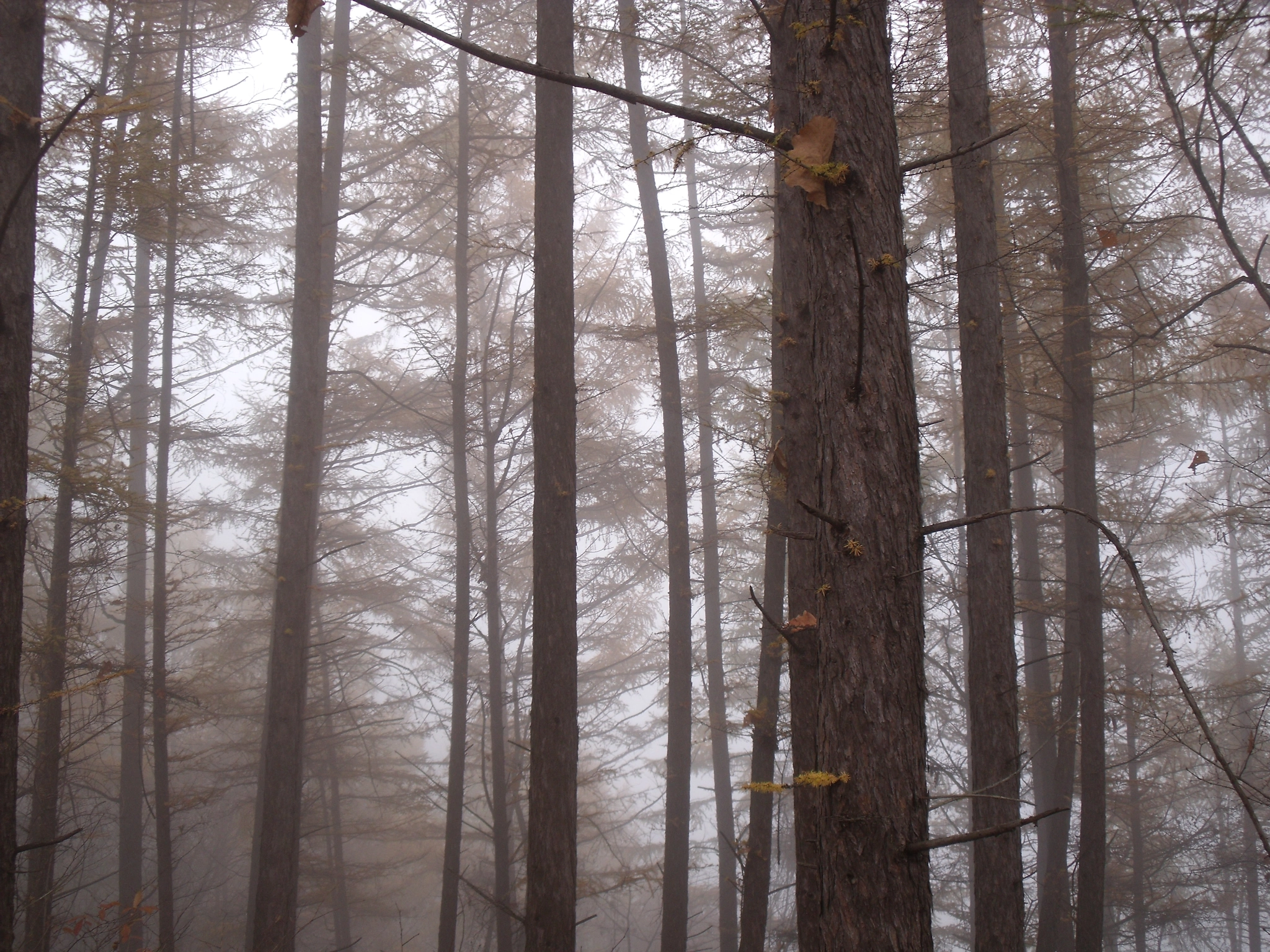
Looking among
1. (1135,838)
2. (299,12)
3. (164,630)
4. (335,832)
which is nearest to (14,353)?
(299,12)

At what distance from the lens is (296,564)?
7820 mm

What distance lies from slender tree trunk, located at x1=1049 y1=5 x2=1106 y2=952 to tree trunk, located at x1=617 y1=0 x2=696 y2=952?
377 centimetres

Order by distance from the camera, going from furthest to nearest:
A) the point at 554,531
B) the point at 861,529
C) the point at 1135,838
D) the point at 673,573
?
the point at 1135,838 → the point at 673,573 → the point at 554,531 → the point at 861,529

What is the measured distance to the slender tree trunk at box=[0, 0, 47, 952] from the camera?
11.8ft

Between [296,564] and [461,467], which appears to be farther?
[461,467]

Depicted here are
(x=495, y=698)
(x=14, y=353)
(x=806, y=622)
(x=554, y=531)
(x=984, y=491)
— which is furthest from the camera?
(x=495, y=698)

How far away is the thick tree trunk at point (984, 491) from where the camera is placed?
5.39 meters

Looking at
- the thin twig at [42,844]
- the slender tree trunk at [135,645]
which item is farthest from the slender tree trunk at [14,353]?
the slender tree trunk at [135,645]

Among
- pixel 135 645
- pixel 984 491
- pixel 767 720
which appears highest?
pixel 984 491

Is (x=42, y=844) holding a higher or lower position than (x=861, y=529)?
lower

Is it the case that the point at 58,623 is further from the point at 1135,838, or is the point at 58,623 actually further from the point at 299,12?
the point at 1135,838

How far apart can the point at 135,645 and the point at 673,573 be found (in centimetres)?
980

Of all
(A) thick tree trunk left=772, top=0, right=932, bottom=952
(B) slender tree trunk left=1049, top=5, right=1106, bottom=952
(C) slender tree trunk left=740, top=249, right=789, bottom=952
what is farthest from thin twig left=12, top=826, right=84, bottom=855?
(B) slender tree trunk left=1049, top=5, right=1106, bottom=952

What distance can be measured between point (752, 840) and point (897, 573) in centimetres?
531
